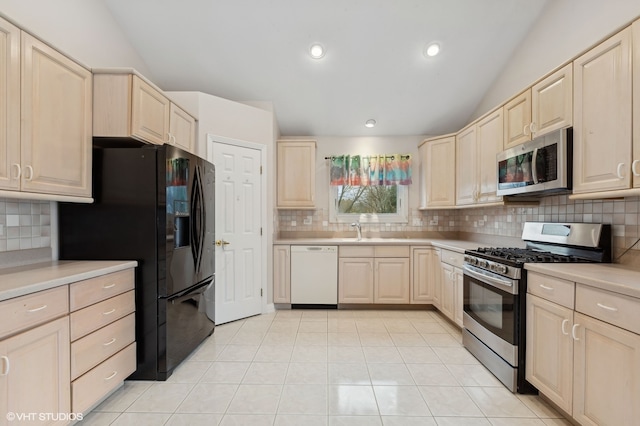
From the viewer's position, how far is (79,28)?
2.41 meters

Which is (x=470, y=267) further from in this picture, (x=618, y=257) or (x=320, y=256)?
(x=320, y=256)

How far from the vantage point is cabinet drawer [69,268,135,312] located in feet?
5.41

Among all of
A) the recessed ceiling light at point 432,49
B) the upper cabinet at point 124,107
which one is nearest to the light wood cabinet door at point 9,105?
the upper cabinet at point 124,107

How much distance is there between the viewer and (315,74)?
11.4ft

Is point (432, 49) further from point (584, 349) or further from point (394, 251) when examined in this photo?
point (584, 349)

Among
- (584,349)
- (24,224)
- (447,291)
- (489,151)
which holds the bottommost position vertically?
(447,291)

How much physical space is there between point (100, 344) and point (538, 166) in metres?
3.19

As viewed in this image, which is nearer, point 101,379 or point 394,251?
point 101,379

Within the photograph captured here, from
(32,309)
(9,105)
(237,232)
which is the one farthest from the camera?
(237,232)

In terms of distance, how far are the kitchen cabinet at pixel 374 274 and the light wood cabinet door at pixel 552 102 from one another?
78.2 inches

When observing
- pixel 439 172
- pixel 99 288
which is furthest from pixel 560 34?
pixel 99 288

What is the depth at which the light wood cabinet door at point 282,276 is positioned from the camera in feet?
12.6

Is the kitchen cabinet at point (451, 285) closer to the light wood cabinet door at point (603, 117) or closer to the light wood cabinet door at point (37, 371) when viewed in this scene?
the light wood cabinet door at point (603, 117)

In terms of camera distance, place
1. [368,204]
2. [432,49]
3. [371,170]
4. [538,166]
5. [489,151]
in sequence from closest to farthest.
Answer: [538,166] < [489,151] < [432,49] < [371,170] < [368,204]
